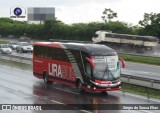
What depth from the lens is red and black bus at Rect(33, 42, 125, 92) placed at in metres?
23.4

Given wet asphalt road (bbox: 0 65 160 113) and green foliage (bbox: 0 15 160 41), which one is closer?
wet asphalt road (bbox: 0 65 160 113)

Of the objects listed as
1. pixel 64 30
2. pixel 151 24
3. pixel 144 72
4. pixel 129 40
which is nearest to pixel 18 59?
pixel 144 72

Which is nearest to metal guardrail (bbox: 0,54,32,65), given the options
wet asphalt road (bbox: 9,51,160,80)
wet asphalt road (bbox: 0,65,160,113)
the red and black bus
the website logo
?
the website logo

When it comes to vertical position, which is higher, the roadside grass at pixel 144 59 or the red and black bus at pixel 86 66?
the red and black bus at pixel 86 66

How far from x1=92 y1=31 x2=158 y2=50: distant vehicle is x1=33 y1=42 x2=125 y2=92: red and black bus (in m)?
42.5

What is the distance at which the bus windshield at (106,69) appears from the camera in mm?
23469

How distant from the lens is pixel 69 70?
25.6 meters

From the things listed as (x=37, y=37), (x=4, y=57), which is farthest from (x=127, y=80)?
(x=37, y=37)

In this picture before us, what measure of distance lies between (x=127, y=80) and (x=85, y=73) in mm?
5357

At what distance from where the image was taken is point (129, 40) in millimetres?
72250

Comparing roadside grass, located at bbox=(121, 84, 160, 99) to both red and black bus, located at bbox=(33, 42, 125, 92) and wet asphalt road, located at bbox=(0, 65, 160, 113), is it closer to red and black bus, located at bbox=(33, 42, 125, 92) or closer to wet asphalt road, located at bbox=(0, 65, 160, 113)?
wet asphalt road, located at bbox=(0, 65, 160, 113)

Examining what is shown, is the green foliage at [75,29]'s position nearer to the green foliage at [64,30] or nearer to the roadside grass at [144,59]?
the green foliage at [64,30]

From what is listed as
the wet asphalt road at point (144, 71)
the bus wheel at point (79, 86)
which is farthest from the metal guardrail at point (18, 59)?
the bus wheel at point (79, 86)

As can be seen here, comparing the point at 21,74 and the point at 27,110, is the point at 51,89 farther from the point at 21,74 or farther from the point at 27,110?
the point at 21,74
